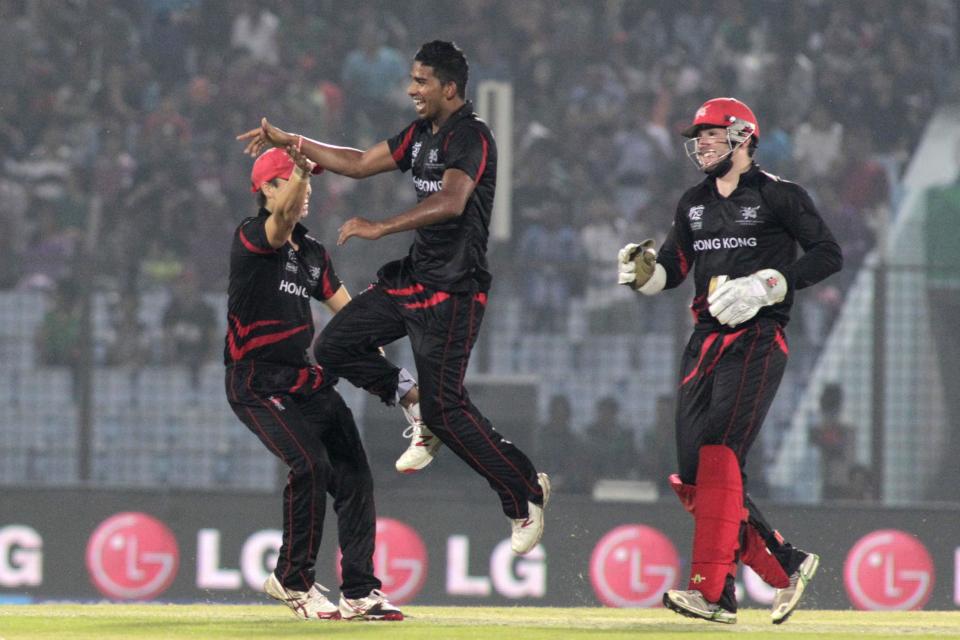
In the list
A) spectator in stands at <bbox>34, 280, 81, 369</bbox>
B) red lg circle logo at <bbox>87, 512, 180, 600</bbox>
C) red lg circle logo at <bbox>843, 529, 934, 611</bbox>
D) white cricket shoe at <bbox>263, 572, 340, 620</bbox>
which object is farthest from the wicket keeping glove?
spectator in stands at <bbox>34, 280, 81, 369</bbox>

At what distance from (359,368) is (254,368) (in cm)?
44

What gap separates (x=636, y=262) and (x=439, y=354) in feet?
3.01

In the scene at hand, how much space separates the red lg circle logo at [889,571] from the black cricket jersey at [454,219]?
15.7ft

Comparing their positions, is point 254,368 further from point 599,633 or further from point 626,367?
point 626,367

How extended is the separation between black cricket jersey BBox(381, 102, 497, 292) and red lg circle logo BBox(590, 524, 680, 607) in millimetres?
4233

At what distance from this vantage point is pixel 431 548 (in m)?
11.2

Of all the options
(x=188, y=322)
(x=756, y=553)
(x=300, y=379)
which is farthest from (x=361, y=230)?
(x=188, y=322)

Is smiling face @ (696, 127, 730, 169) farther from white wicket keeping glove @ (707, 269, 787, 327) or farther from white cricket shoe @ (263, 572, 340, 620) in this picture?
white cricket shoe @ (263, 572, 340, 620)

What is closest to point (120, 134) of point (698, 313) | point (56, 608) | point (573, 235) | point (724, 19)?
point (573, 235)

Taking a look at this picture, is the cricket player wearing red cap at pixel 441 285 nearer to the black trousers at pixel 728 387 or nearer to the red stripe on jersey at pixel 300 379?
the red stripe on jersey at pixel 300 379

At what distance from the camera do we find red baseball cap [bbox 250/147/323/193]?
24.1ft

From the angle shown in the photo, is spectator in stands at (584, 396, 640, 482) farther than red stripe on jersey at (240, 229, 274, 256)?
Yes

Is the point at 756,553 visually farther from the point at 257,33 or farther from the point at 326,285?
the point at 257,33

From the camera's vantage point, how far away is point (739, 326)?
713 centimetres
